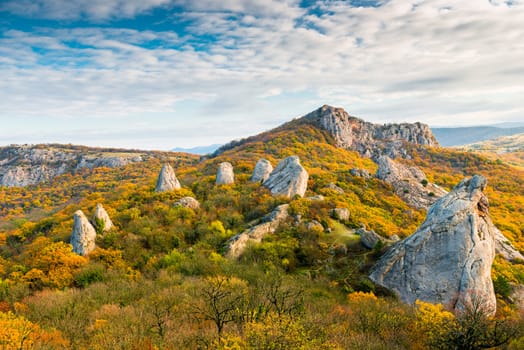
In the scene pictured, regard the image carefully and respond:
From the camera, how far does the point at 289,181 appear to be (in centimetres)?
3925

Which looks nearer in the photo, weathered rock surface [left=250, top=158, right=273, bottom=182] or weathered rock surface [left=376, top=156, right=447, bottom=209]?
weathered rock surface [left=250, top=158, right=273, bottom=182]

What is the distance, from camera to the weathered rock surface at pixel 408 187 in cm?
5156

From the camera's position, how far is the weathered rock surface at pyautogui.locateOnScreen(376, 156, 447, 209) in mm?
51562

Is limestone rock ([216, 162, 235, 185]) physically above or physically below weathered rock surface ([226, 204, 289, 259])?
above

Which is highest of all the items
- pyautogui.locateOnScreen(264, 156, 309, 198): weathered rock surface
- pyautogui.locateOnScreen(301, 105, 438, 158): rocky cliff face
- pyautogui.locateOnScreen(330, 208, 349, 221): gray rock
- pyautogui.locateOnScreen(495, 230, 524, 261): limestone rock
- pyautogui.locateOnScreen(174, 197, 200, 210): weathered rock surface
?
pyautogui.locateOnScreen(301, 105, 438, 158): rocky cliff face

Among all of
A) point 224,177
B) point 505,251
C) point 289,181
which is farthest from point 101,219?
point 505,251

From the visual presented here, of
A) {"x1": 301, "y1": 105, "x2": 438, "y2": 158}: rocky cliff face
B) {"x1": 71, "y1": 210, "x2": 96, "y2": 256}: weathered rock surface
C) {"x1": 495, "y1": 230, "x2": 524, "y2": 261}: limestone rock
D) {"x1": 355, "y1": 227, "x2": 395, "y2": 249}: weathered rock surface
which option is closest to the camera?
{"x1": 355, "y1": 227, "x2": 395, "y2": 249}: weathered rock surface

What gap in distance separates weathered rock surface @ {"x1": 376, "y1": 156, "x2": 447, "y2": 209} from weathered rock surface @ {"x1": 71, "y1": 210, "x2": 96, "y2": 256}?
49301 millimetres

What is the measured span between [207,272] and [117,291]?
22.7ft

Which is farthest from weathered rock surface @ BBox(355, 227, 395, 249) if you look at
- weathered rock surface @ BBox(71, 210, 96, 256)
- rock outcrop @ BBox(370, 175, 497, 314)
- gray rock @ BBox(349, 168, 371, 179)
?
gray rock @ BBox(349, 168, 371, 179)

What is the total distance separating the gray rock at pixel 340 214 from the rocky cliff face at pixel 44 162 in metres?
128

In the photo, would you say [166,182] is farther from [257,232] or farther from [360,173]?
[360,173]

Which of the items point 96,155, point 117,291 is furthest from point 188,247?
point 96,155

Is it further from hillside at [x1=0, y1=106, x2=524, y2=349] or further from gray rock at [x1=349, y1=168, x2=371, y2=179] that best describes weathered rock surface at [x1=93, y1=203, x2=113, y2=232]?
gray rock at [x1=349, y1=168, x2=371, y2=179]
